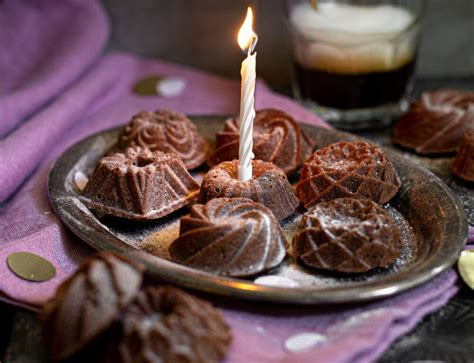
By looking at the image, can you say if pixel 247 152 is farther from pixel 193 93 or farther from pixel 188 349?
pixel 193 93

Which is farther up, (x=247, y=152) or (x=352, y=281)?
(x=247, y=152)

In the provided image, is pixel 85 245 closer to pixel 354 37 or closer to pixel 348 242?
pixel 348 242

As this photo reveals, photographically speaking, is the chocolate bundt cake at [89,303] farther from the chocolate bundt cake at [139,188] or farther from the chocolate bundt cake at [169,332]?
the chocolate bundt cake at [139,188]

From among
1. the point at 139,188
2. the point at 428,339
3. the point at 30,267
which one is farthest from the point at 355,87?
the point at 30,267

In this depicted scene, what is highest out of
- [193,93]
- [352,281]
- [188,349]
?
[188,349]

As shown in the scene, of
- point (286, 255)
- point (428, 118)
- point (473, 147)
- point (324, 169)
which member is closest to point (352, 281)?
point (286, 255)

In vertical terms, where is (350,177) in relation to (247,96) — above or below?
below

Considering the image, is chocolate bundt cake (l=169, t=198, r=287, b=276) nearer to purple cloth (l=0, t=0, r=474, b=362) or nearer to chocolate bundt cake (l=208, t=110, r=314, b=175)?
purple cloth (l=0, t=0, r=474, b=362)
